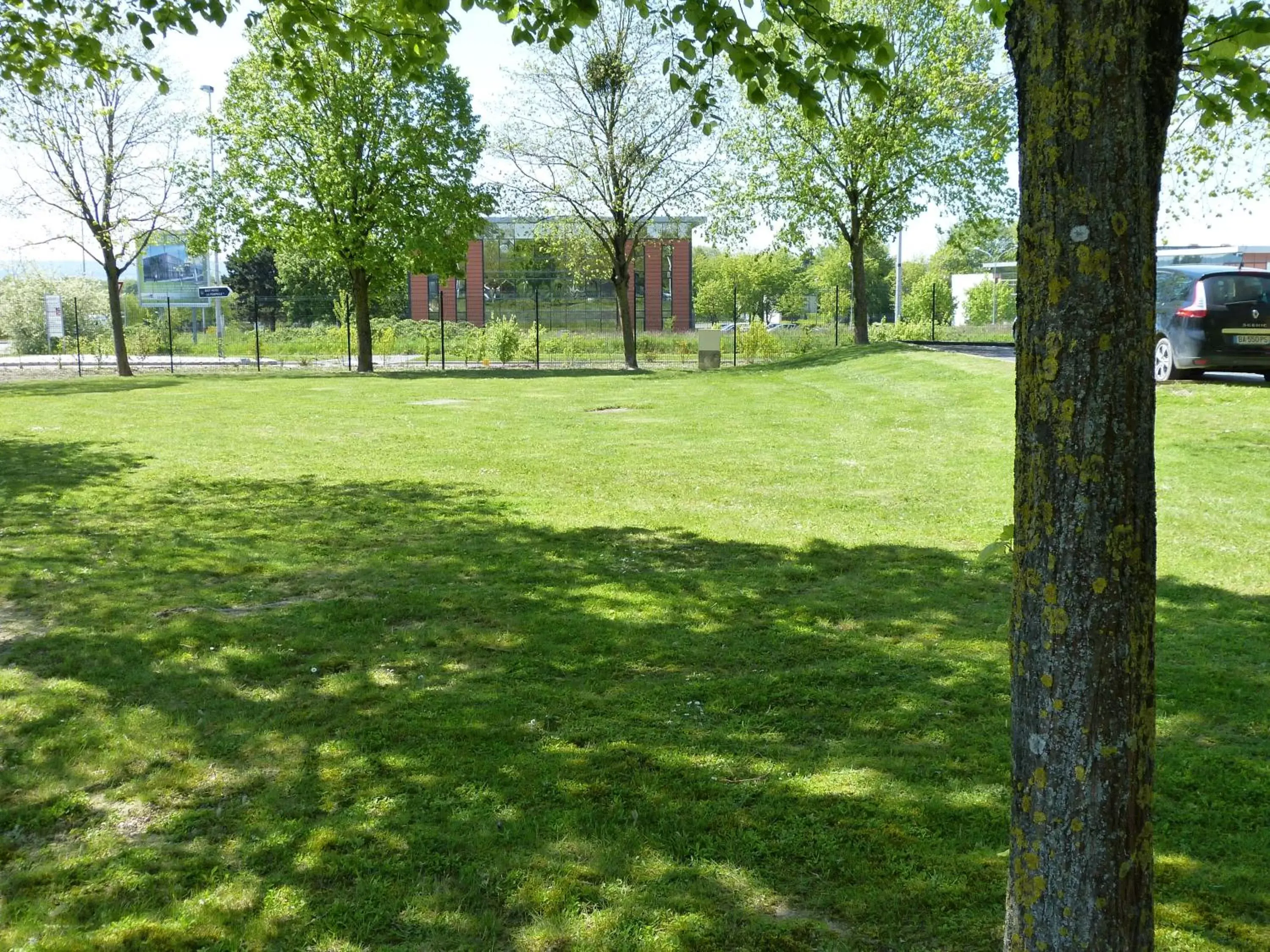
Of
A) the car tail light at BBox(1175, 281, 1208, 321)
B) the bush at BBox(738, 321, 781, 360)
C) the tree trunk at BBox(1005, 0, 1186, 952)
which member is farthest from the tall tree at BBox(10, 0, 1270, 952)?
the bush at BBox(738, 321, 781, 360)

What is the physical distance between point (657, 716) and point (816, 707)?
2.32ft

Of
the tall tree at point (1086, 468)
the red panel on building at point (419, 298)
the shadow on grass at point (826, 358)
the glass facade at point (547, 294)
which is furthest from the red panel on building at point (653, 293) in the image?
the tall tree at point (1086, 468)

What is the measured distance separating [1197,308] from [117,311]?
3024cm

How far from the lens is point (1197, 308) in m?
15.0

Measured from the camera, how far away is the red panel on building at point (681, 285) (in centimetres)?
6694

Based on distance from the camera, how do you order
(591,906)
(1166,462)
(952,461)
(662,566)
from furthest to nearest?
(952,461) → (1166,462) → (662,566) → (591,906)

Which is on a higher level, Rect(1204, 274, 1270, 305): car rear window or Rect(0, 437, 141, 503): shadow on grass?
Rect(1204, 274, 1270, 305): car rear window

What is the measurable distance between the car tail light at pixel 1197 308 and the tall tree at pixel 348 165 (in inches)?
939

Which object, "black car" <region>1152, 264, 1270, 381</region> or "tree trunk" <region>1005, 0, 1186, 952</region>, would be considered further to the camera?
"black car" <region>1152, 264, 1270, 381</region>

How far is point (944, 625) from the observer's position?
5.87 metres

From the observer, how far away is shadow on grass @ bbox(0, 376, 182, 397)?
25.5 m

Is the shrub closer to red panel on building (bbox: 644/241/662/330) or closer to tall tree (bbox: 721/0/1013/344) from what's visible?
tall tree (bbox: 721/0/1013/344)

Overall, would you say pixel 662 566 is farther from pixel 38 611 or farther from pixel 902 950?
pixel 902 950

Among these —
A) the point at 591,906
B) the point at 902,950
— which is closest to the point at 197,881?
the point at 591,906
